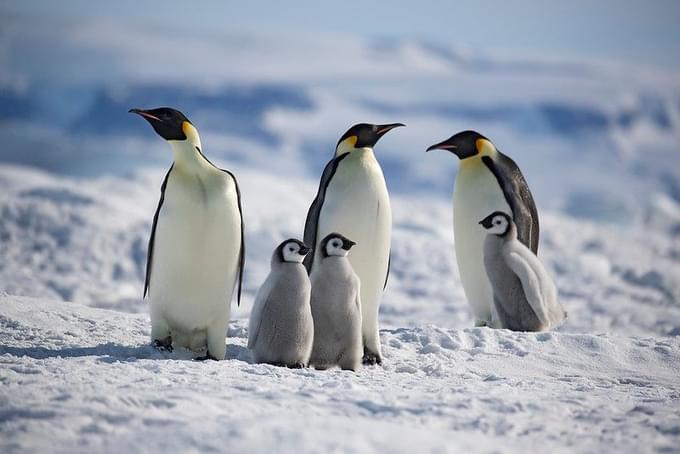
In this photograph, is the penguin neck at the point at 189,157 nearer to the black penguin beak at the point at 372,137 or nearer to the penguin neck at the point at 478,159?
the black penguin beak at the point at 372,137

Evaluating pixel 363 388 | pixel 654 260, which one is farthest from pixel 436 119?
pixel 363 388

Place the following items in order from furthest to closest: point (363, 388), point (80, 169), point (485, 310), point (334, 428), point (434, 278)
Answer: point (80, 169)
point (434, 278)
point (485, 310)
point (363, 388)
point (334, 428)

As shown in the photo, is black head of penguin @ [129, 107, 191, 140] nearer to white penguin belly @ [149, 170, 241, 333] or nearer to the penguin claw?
white penguin belly @ [149, 170, 241, 333]

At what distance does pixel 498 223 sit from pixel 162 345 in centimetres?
274

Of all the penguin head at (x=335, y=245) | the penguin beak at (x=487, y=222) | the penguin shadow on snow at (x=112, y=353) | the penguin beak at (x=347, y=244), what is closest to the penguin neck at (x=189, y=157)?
the penguin head at (x=335, y=245)

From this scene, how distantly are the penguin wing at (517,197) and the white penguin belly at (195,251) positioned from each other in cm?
274

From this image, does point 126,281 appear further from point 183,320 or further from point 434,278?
point 183,320

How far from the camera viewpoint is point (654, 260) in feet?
68.3

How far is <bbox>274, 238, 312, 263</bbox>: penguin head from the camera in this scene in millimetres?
5426

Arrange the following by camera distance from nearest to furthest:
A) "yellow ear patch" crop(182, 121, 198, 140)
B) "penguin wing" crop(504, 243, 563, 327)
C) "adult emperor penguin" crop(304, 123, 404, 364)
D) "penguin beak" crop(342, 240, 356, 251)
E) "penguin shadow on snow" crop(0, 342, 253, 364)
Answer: "penguin shadow on snow" crop(0, 342, 253, 364) → "penguin beak" crop(342, 240, 356, 251) → "yellow ear patch" crop(182, 121, 198, 140) → "adult emperor penguin" crop(304, 123, 404, 364) → "penguin wing" crop(504, 243, 563, 327)

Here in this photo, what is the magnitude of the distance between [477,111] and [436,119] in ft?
9.57

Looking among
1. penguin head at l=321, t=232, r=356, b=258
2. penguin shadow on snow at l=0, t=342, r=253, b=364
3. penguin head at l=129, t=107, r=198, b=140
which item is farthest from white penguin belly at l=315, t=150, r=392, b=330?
penguin head at l=129, t=107, r=198, b=140

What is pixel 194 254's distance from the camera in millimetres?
5660

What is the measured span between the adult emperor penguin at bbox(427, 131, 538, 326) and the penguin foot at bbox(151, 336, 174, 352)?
281 cm
